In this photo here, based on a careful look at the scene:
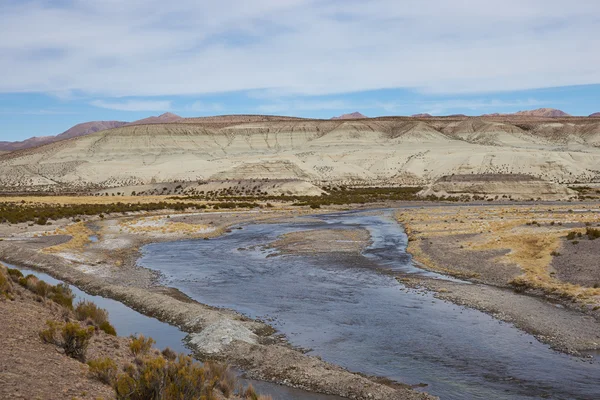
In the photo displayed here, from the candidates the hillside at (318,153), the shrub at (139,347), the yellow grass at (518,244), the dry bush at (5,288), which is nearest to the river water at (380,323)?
the yellow grass at (518,244)

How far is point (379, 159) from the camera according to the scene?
441 ft

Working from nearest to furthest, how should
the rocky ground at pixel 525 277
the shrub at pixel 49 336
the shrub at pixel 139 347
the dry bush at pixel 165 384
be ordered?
the dry bush at pixel 165 384 < the shrub at pixel 49 336 < the shrub at pixel 139 347 < the rocky ground at pixel 525 277

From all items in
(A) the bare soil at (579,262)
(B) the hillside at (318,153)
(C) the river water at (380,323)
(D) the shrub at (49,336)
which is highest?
(B) the hillside at (318,153)

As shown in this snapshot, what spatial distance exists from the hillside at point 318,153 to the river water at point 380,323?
79393 mm

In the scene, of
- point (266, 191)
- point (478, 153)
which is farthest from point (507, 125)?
point (266, 191)

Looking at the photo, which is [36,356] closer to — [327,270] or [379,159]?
[327,270]

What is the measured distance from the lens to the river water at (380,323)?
12039 millimetres

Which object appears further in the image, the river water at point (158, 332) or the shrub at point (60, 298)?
the shrub at point (60, 298)

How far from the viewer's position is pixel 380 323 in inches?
645

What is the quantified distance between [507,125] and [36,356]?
175m

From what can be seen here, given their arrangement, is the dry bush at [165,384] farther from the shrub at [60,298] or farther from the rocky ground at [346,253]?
the shrub at [60,298]

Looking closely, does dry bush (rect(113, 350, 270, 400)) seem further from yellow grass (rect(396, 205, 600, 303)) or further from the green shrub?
yellow grass (rect(396, 205, 600, 303))

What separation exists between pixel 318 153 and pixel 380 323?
125 meters

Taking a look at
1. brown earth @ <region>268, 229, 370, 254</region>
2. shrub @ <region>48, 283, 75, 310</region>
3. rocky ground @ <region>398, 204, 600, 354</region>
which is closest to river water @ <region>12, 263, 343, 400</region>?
shrub @ <region>48, 283, 75, 310</region>
